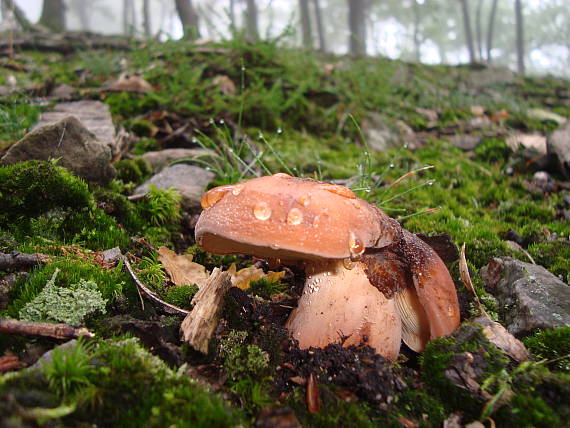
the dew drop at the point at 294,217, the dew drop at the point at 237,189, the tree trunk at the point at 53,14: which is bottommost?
the dew drop at the point at 294,217

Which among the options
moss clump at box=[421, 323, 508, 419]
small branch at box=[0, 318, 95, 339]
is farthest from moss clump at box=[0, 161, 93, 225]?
moss clump at box=[421, 323, 508, 419]

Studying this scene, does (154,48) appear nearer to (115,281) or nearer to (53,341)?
(115,281)

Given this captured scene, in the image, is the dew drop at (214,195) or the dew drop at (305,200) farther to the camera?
the dew drop at (214,195)

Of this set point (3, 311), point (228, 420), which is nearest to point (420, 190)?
point (228, 420)

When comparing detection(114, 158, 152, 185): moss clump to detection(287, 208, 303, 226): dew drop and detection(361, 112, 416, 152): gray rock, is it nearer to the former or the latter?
detection(287, 208, 303, 226): dew drop

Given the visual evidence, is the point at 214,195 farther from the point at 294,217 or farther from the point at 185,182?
the point at 185,182

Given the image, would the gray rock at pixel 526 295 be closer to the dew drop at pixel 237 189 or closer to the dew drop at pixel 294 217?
the dew drop at pixel 294 217

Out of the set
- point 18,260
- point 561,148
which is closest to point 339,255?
point 18,260

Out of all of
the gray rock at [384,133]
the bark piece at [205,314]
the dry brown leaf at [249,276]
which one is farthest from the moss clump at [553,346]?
the gray rock at [384,133]
